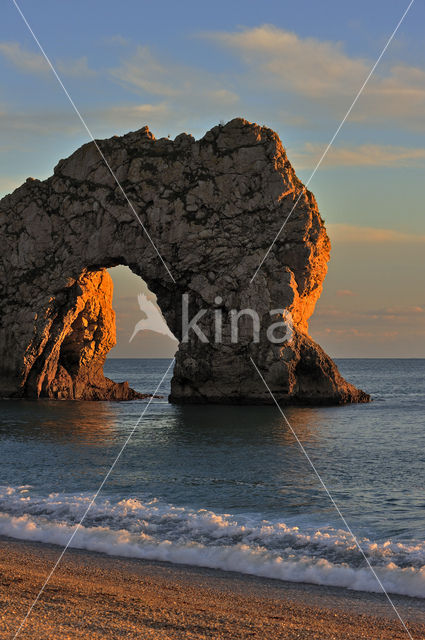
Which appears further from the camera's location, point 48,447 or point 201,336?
point 201,336

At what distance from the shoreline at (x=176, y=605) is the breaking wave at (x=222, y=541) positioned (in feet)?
1.31

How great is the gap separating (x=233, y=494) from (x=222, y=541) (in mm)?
4837

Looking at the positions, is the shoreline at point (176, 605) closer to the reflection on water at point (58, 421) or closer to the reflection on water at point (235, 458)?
the reflection on water at point (235, 458)

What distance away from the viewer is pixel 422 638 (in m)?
7.50

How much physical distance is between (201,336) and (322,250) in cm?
1037

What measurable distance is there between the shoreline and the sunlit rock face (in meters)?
31.4

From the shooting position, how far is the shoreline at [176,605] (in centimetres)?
720

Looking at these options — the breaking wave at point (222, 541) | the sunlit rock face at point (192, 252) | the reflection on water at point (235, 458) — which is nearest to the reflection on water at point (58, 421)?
the reflection on water at point (235, 458)

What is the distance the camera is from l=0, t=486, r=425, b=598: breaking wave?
1019 centimetres

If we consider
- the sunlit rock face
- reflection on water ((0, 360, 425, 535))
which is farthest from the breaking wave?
the sunlit rock face

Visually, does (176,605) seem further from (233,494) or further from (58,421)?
(58,421)

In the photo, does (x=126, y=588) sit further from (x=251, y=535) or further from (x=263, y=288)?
(x=263, y=288)

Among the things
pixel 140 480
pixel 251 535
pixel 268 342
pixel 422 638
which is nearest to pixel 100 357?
pixel 268 342

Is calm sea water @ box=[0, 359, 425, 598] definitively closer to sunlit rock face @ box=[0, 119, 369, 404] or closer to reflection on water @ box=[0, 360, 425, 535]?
reflection on water @ box=[0, 360, 425, 535]
